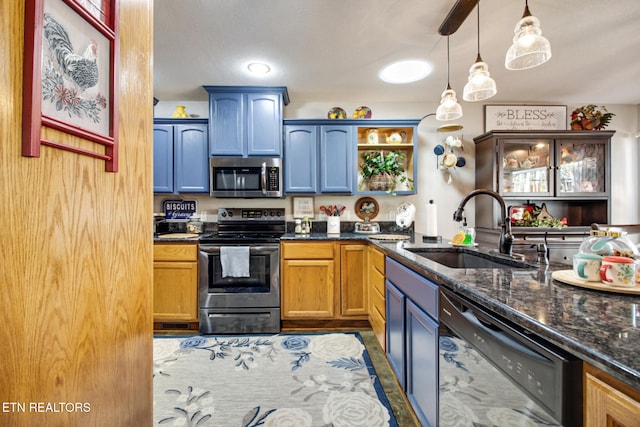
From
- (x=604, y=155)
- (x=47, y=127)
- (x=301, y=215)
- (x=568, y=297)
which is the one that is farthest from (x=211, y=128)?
(x=604, y=155)

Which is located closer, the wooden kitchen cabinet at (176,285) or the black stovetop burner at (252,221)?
the wooden kitchen cabinet at (176,285)

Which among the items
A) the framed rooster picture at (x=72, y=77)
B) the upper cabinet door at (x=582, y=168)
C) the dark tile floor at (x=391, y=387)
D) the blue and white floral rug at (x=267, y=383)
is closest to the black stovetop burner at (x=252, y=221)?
the blue and white floral rug at (x=267, y=383)

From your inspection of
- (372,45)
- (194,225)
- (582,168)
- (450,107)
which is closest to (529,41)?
(450,107)

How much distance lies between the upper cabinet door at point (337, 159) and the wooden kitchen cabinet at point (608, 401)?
260 centimetres

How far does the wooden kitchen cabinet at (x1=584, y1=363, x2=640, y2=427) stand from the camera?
1.58ft

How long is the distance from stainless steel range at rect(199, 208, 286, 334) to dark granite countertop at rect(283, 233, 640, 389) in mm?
1817

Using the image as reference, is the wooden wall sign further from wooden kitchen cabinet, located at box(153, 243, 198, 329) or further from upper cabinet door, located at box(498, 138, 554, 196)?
wooden kitchen cabinet, located at box(153, 243, 198, 329)

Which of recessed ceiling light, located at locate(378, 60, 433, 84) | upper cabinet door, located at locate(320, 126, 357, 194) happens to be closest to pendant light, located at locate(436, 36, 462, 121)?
recessed ceiling light, located at locate(378, 60, 433, 84)

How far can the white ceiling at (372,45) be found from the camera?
1.85m

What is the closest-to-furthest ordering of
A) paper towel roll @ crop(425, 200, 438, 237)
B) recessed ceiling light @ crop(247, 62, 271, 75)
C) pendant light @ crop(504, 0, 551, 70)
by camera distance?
pendant light @ crop(504, 0, 551, 70), paper towel roll @ crop(425, 200, 438, 237), recessed ceiling light @ crop(247, 62, 271, 75)

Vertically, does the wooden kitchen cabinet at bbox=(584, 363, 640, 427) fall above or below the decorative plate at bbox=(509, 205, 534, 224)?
below

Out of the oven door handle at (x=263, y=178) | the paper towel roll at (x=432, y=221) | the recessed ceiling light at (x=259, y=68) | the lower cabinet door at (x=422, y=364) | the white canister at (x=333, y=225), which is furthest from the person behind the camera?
the white canister at (x=333, y=225)

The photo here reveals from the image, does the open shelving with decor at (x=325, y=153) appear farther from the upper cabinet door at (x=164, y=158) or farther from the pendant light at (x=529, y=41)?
the pendant light at (x=529, y=41)

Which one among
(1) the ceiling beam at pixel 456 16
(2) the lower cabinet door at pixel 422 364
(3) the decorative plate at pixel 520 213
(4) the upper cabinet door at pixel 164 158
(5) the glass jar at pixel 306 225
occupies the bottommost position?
(2) the lower cabinet door at pixel 422 364
